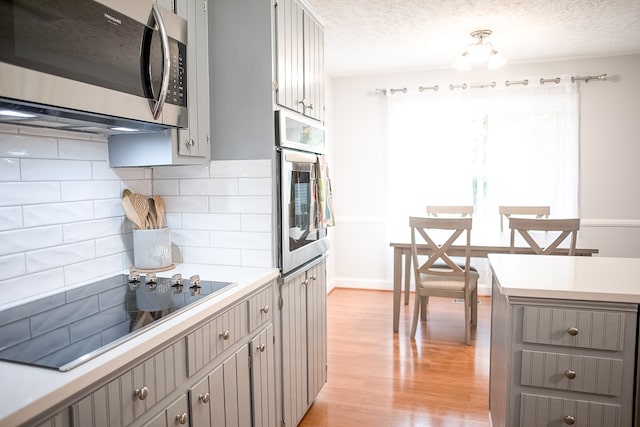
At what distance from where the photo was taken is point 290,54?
2.01 metres

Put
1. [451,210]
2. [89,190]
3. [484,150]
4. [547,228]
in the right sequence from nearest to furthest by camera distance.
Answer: [89,190] < [547,228] < [451,210] < [484,150]

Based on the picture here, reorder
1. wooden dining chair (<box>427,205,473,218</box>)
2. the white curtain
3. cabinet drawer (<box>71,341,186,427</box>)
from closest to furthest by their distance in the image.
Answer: cabinet drawer (<box>71,341,186,427</box>), wooden dining chair (<box>427,205,473,218</box>), the white curtain

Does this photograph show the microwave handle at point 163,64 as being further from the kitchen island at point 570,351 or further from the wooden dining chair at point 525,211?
the wooden dining chair at point 525,211

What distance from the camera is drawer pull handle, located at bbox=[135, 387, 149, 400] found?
1.09m

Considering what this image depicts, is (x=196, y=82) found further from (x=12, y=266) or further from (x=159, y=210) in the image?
(x=12, y=266)

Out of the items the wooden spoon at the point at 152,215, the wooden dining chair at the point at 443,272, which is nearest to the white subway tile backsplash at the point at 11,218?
the wooden spoon at the point at 152,215

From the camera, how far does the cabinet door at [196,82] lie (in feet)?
5.55

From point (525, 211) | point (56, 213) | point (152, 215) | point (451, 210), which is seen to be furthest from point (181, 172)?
point (525, 211)

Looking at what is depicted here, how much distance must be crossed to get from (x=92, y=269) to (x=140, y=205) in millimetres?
316

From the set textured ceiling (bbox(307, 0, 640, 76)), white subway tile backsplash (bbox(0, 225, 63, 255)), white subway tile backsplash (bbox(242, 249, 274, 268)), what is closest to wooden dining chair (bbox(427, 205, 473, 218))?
textured ceiling (bbox(307, 0, 640, 76))

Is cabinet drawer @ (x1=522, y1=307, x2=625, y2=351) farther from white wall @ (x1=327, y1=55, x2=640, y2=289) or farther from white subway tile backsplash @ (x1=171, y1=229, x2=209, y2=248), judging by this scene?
white wall @ (x1=327, y1=55, x2=640, y2=289)

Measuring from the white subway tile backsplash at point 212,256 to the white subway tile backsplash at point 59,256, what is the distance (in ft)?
1.33

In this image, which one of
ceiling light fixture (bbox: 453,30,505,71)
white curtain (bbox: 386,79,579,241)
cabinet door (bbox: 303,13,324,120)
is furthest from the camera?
white curtain (bbox: 386,79,579,241)

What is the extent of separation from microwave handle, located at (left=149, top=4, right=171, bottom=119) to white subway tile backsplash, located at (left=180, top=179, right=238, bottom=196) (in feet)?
1.70
